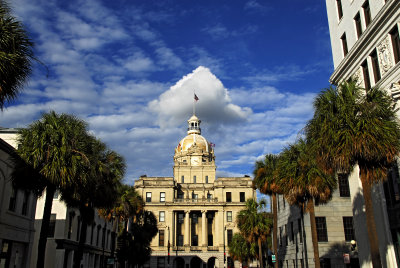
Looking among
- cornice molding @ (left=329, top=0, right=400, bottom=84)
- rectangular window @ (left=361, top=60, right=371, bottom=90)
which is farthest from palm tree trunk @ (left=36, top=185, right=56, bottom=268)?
cornice molding @ (left=329, top=0, right=400, bottom=84)

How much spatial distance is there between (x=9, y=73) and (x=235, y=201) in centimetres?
7992

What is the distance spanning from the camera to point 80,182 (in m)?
21.7

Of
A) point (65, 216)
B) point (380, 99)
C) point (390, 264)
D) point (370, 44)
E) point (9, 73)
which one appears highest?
point (370, 44)

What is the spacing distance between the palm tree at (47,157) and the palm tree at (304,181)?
1519cm

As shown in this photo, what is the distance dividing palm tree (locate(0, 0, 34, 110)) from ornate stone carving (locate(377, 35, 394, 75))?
20126 mm

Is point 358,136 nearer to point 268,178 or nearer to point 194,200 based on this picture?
point 268,178

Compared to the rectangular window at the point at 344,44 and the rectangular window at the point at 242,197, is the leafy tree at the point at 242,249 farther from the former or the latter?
the rectangular window at the point at 242,197

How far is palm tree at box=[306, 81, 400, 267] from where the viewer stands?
17453 mm

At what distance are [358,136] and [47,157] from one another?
16.3 metres

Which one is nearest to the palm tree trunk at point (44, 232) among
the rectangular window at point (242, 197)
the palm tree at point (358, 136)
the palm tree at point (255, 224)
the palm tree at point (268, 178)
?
the palm tree at point (358, 136)

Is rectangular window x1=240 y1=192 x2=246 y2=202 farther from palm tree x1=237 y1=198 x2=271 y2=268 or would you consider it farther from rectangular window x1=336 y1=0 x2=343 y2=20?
rectangular window x1=336 y1=0 x2=343 y2=20

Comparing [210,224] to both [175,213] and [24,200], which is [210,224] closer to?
[175,213]

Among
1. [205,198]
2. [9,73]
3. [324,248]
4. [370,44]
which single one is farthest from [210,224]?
[9,73]

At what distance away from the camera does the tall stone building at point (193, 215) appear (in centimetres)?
8406
